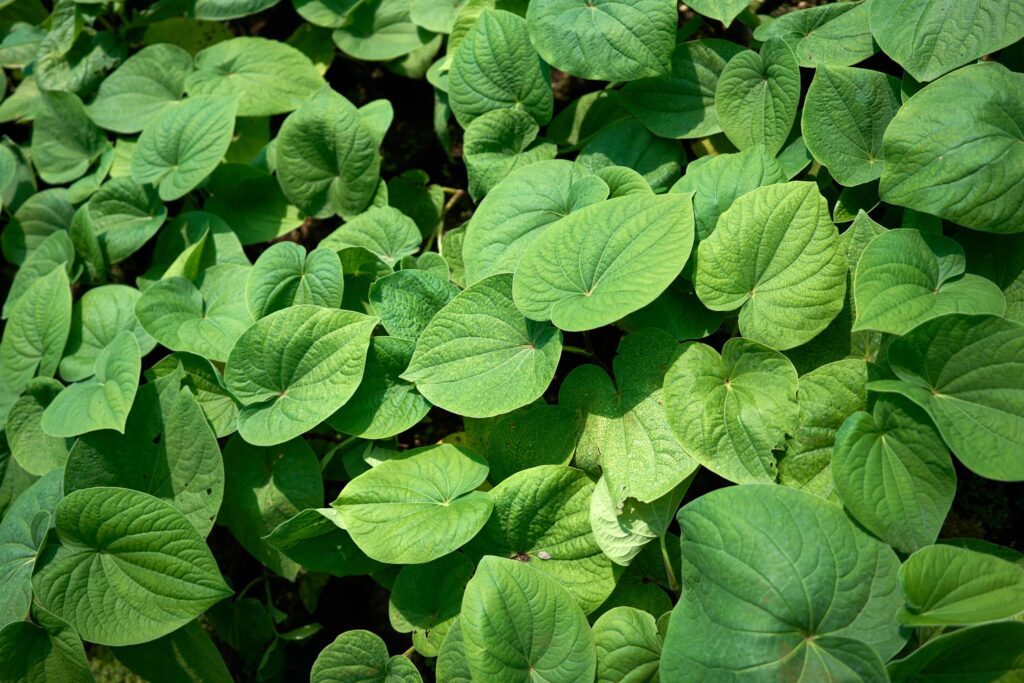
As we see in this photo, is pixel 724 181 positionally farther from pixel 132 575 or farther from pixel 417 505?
pixel 132 575

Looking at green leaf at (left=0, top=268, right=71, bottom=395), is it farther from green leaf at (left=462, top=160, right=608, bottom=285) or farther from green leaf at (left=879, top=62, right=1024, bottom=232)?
green leaf at (left=879, top=62, right=1024, bottom=232)

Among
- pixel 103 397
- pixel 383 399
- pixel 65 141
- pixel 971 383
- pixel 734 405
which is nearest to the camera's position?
pixel 971 383

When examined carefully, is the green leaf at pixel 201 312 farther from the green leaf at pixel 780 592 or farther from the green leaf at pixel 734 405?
the green leaf at pixel 780 592

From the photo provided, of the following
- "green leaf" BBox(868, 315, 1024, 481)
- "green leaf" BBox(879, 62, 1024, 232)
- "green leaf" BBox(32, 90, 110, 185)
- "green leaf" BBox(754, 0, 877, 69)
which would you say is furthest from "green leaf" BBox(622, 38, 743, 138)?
"green leaf" BBox(32, 90, 110, 185)

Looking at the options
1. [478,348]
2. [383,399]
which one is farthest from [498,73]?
[383,399]

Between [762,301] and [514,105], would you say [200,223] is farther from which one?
[762,301]

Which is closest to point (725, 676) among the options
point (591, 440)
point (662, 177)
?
point (591, 440)
